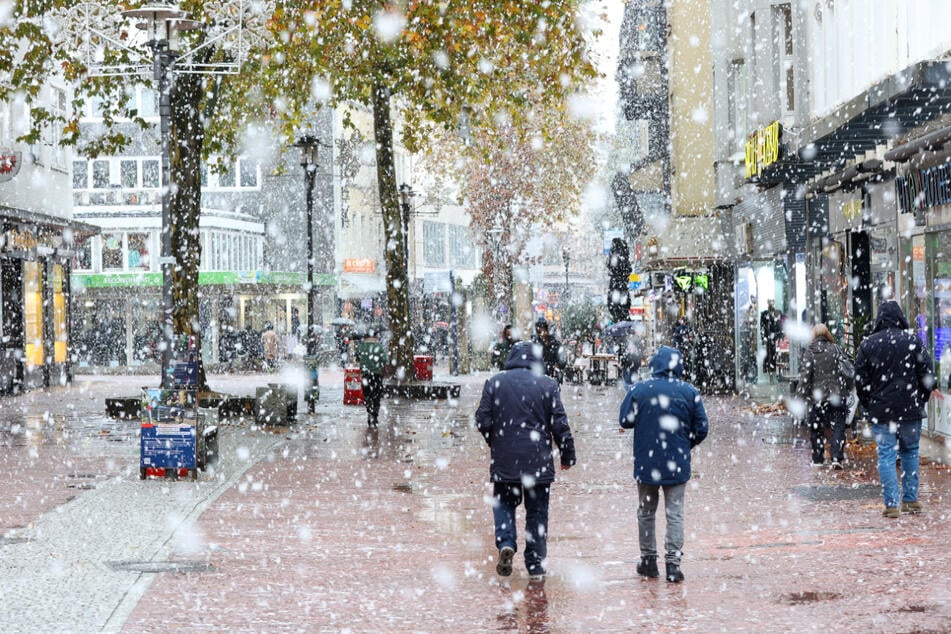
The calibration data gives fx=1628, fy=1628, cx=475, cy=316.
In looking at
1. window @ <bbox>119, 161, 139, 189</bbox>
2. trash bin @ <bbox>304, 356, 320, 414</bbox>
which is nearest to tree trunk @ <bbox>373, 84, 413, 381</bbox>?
trash bin @ <bbox>304, 356, 320, 414</bbox>

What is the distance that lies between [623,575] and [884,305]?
4485 mm

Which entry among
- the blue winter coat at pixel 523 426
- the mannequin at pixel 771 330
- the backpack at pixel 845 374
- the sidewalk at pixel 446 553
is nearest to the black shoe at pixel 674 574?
the sidewalk at pixel 446 553

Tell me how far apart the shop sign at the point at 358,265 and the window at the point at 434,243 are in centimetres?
1175

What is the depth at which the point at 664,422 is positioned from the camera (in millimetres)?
10602

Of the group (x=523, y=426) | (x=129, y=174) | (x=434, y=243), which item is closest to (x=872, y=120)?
(x=523, y=426)

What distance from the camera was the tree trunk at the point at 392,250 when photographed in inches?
1428

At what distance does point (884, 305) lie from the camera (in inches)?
550

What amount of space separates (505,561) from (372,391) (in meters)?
15.3

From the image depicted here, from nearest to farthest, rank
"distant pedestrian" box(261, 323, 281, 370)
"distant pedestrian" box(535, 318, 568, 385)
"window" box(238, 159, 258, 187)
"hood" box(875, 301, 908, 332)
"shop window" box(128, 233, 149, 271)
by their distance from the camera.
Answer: "hood" box(875, 301, 908, 332) < "distant pedestrian" box(535, 318, 568, 385) < "distant pedestrian" box(261, 323, 281, 370) < "shop window" box(128, 233, 149, 271) < "window" box(238, 159, 258, 187)

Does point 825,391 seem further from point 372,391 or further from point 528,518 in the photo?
point 372,391

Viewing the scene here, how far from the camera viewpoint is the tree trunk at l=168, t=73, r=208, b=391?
27266 millimetres

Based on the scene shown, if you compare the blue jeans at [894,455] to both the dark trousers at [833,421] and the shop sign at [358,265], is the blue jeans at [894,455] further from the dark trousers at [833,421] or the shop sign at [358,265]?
the shop sign at [358,265]

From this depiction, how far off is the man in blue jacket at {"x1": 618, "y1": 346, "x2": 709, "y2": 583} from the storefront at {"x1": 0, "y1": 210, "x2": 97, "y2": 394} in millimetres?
28775

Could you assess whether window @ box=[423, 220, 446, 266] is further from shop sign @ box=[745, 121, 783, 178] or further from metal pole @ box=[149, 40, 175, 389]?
metal pole @ box=[149, 40, 175, 389]
